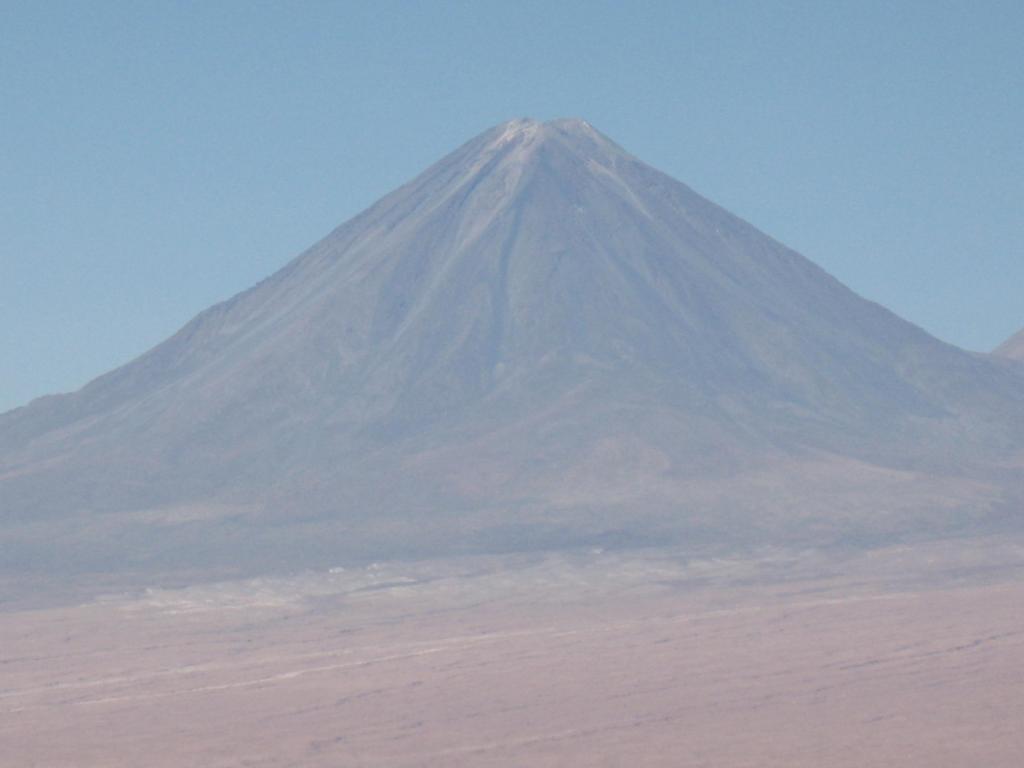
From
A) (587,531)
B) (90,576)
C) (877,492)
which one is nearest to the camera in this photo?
(90,576)

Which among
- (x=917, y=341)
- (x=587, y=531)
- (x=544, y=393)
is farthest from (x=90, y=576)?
(x=917, y=341)

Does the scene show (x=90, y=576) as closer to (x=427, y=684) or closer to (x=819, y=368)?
(x=427, y=684)

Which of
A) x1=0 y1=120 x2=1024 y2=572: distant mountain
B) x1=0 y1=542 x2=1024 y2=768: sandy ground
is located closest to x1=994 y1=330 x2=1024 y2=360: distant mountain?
x1=0 y1=120 x2=1024 y2=572: distant mountain

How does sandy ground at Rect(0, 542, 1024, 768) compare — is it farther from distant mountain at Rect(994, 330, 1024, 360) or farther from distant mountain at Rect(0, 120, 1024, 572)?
distant mountain at Rect(994, 330, 1024, 360)

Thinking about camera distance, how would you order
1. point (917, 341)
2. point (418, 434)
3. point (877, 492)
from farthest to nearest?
point (917, 341) → point (418, 434) → point (877, 492)

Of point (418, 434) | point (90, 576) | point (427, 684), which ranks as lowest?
point (427, 684)

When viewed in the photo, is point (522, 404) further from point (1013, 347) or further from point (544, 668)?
point (1013, 347)

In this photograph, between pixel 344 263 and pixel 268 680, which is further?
pixel 344 263
